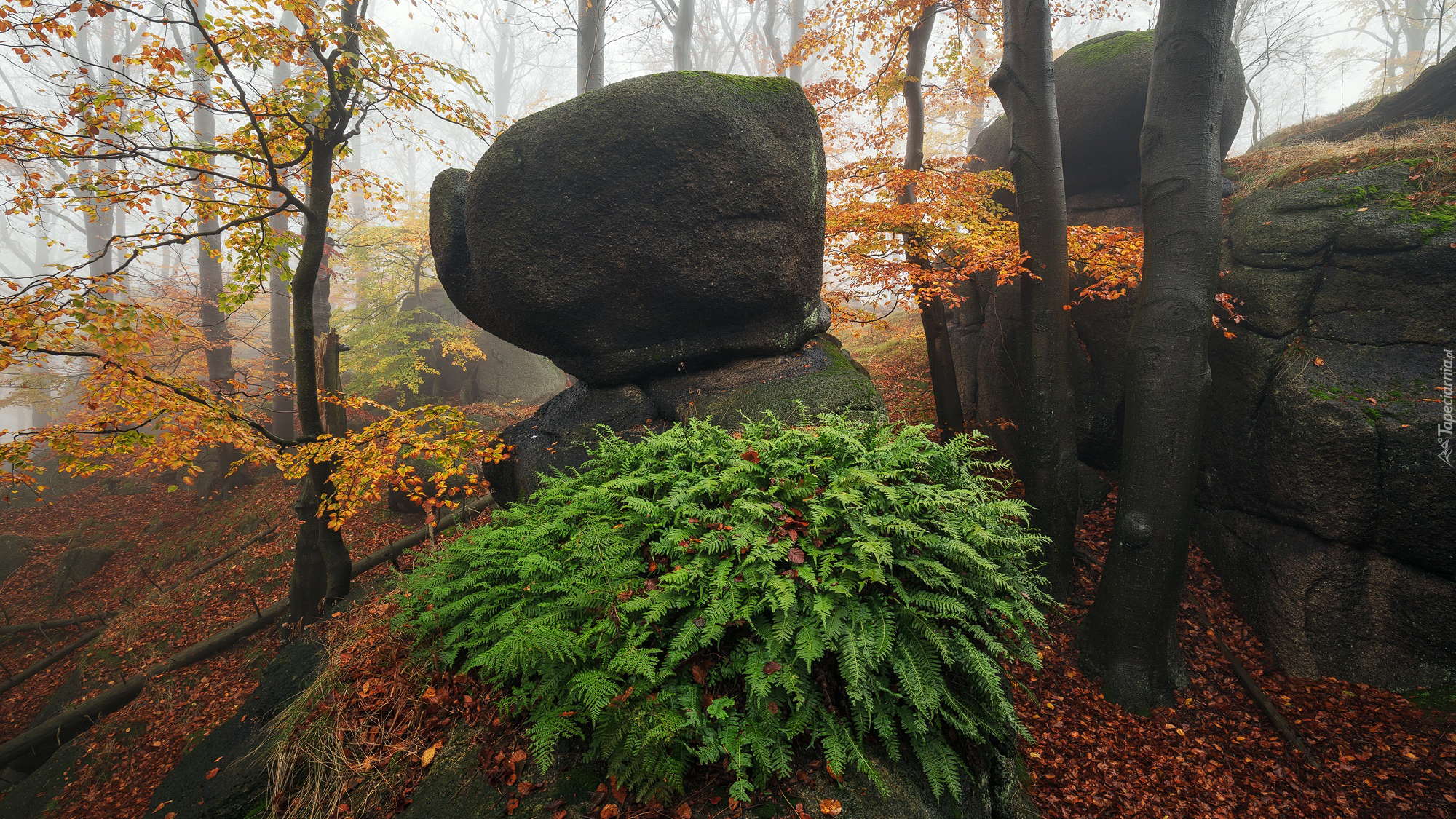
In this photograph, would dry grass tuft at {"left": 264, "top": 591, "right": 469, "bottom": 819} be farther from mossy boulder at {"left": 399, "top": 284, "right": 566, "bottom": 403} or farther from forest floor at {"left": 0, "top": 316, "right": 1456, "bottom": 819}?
mossy boulder at {"left": 399, "top": 284, "right": 566, "bottom": 403}

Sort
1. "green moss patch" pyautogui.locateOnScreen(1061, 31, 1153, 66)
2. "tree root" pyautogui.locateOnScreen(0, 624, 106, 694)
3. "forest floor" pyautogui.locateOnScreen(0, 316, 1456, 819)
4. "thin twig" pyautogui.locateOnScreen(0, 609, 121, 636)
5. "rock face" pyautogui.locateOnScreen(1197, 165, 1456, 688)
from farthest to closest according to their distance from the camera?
1. "thin twig" pyautogui.locateOnScreen(0, 609, 121, 636)
2. "green moss patch" pyautogui.locateOnScreen(1061, 31, 1153, 66)
3. "tree root" pyautogui.locateOnScreen(0, 624, 106, 694)
4. "rock face" pyautogui.locateOnScreen(1197, 165, 1456, 688)
5. "forest floor" pyautogui.locateOnScreen(0, 316, 1456, 819)

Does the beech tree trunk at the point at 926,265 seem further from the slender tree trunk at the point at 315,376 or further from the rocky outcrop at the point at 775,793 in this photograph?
the slender tree trunk at the point at 315,376

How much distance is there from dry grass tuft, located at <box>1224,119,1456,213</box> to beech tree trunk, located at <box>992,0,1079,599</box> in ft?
12.7

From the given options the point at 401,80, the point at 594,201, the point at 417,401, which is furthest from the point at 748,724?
the point at 417,401

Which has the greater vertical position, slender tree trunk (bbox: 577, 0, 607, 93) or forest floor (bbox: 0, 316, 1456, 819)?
slender tree trunk (bbox: 577, 0, 607, 93)

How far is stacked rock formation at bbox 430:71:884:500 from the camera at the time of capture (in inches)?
231

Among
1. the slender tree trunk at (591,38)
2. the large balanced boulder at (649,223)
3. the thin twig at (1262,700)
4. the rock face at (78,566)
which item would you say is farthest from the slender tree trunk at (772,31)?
the rock face at (78,566)

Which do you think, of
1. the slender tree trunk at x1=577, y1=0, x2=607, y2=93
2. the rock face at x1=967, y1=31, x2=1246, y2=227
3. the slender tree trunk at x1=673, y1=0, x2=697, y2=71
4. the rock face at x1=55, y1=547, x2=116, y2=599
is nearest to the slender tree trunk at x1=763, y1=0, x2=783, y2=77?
the slender tree trunk at x1=673, y1=0, x2=697, y2=71

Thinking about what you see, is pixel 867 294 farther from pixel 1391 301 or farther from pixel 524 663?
pixel 524 663

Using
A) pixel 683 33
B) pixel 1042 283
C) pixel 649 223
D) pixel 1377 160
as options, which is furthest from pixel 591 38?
pixel 1377 160

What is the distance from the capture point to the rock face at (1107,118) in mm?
8938

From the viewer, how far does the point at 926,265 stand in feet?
27.1

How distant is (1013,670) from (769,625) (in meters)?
4.29

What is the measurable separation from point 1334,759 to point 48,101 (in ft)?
166
